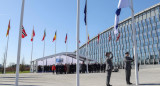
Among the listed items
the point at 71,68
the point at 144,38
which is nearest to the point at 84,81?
the point at 71,68

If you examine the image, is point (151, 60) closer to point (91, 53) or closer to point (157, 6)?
point (157, 6)

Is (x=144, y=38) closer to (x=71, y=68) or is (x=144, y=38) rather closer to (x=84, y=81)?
(x=71, y=68)

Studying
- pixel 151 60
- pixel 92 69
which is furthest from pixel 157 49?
pixel 92 69

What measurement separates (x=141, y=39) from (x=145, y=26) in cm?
487

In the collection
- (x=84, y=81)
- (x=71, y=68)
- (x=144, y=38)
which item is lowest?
(x=71, y=68)

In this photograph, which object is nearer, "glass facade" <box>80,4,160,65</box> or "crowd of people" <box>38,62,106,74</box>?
"crowd of people" <box>38,62,106,74</box>

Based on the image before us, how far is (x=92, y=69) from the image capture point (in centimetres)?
2889

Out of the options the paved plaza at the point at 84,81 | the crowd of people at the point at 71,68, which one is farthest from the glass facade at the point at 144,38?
the paved plaza at the point at 84,81

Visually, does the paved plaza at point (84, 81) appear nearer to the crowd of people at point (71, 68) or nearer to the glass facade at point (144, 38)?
the crowd of people at point (71, 68)

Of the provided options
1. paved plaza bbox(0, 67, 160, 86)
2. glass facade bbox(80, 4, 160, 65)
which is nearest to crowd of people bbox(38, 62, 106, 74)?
paved plaza bbox(0, 67, 160, 86)

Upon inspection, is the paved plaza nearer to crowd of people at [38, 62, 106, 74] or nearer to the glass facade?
crowd of people at [38, 62, 106, 74]

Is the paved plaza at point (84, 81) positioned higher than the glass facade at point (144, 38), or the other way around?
the glass facade at point (144, 38)

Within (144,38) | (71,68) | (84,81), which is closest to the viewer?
(84,81)

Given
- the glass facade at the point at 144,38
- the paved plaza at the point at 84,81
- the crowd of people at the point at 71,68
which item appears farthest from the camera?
the glass facade at the point at 144,38
